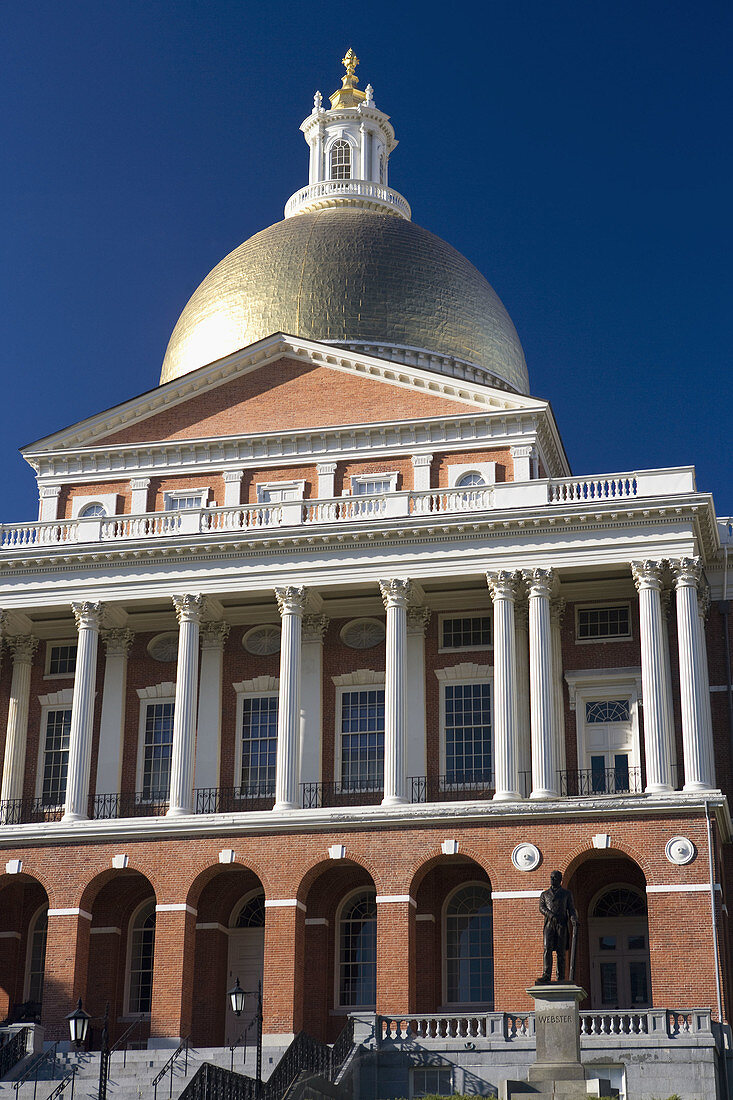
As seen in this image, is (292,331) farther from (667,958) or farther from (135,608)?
(667,958)

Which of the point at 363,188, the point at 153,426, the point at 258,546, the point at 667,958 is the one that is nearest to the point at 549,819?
the point at 667,958

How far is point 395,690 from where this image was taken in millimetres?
42250

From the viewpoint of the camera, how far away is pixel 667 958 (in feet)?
123

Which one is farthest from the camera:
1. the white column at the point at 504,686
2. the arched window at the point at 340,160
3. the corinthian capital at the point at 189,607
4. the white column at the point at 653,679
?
the arched window at the point at 340,160

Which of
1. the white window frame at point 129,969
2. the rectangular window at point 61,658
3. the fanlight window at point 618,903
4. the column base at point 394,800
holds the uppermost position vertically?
the rectangular window at point 61,658

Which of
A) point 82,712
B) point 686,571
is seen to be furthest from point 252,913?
point 686,571

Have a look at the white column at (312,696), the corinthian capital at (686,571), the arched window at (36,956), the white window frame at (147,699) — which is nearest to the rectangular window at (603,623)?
the corinthian capital at (686,571)

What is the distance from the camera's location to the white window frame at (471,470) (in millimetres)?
46062

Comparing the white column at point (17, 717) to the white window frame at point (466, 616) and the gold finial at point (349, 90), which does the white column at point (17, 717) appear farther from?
the gold finial at point (349, 90)

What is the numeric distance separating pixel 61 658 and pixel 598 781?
49.4 feet

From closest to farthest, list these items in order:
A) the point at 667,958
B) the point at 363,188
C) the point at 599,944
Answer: the point at 667,958 → the point at 599,944 → the point at 363,188

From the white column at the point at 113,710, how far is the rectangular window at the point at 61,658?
1.18 m

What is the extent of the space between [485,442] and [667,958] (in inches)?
601

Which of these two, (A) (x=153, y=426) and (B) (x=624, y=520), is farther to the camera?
(A) (x=153, y=426)
